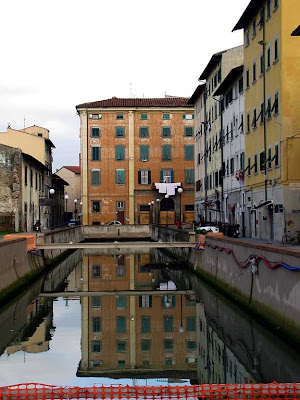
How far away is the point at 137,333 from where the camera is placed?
18.8 m

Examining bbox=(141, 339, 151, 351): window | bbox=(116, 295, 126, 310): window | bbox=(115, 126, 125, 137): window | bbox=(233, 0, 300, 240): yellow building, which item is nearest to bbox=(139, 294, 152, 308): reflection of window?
bbox=(116, 295, 126, 310): window

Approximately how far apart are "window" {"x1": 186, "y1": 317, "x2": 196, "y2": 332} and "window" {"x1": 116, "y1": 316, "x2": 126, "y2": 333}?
2053 mm

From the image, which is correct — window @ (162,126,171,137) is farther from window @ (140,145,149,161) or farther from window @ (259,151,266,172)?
window @ (259,151,266,172)

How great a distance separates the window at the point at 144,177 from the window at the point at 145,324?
57.2 m

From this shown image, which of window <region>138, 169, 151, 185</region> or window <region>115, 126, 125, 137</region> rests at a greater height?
window <region>115, 126, 125, 137</region>

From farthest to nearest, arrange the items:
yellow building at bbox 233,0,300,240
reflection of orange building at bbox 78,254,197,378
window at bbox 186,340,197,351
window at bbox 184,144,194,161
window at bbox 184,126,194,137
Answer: window at bbox 184,126,194,137 → window at bbox 184,144,194,161 → yellow building at bbox 233,0,300,240 → window at bbox 186,340,197,351 → reflection of orange building at bbox 78,254,197,378

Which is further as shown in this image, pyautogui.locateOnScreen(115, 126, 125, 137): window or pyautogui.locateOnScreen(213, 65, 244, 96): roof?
pyautogui.locateOnScreen(115, 126, 125, 137): window

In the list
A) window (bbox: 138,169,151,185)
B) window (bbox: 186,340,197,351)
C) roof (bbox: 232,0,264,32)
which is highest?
roof (bbox: 232,0,264,32)

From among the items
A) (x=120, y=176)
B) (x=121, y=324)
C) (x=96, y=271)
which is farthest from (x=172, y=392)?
(x=120, y=176)

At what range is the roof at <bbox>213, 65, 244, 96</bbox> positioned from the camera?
44.8 metres

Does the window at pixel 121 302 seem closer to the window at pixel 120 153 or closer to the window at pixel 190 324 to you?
the window at pixel 190 324

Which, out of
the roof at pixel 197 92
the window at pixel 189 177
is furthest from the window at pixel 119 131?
the roof at pixel 197 92

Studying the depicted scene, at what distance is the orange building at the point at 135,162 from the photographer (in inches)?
3059

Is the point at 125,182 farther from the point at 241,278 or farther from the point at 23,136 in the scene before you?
the point at 241,278
